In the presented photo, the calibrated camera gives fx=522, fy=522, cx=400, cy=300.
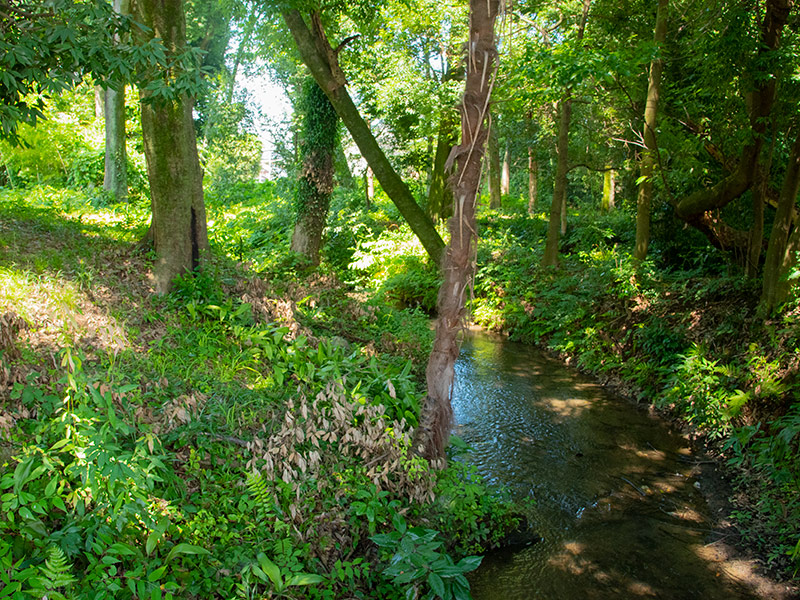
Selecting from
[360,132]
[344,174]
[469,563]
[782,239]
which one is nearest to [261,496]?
[469,563]

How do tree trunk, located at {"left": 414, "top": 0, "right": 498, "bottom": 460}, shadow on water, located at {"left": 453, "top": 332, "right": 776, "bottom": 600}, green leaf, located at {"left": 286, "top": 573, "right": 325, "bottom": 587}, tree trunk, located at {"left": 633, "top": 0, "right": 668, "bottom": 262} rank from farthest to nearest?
1. tree trunk, located at {"left": 633, "top": 0, "right": 668, "bottom": 262}
2. shadow on water, located at {"left": 453, "top": 332, "right": 776, "bottom": 600}
3. tree trunk, located at {"left": 414, "top": 0, "right": 498, "bottom": 460}
4. green leaf, located at {"left": 286, "top": 573, "right": 325, "bottom": 587}

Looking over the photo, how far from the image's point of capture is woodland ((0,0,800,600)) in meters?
3.42

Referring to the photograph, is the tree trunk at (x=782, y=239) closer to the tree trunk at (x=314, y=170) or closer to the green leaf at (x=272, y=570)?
the green leaf at (x=272, y=570)

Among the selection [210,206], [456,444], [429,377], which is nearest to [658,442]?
[456,444]

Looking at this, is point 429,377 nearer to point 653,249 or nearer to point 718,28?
point 718,28

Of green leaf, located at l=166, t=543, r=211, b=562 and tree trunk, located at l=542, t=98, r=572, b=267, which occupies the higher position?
tree trunk, located at l=542, t=98, r=572, b=267

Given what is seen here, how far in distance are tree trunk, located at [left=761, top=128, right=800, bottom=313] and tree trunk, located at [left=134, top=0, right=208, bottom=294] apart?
753 centimetres

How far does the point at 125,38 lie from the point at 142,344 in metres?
3.37

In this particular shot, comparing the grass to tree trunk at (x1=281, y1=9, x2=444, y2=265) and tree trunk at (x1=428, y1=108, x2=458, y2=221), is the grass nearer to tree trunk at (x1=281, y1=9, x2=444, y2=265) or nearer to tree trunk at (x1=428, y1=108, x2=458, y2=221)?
tree trunk at (x1=281, y1=9, x2=444, y2=265)

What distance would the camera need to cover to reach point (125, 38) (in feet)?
18.7

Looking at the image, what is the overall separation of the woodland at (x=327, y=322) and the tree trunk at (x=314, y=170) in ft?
0.18

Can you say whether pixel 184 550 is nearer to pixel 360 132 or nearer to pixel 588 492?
pixel 588 492

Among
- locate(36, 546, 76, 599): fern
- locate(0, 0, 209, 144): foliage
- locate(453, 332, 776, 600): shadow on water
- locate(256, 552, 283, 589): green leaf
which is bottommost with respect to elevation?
locate(453, 332, 776, 600): shadow on water

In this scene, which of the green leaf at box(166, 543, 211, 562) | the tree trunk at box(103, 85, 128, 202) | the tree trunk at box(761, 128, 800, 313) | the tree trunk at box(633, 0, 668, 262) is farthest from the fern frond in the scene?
the tree trunk at box(103, 85, 128, 202)
